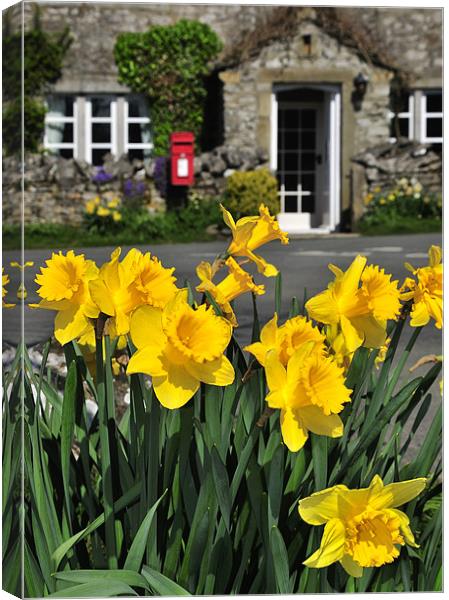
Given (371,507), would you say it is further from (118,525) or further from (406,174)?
(406,174)

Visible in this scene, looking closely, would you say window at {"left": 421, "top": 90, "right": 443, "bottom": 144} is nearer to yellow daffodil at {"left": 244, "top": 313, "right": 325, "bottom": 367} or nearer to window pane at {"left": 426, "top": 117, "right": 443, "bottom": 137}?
window pane at {"left": 426, "top": 117, "right": 443, "bottom": 137}

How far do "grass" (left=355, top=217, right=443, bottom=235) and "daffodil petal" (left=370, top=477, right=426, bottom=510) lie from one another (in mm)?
736

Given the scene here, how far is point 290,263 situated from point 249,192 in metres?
0.18

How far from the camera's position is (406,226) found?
1.98m

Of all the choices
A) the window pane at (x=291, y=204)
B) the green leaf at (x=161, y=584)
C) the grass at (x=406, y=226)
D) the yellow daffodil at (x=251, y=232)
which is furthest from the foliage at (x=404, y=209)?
the green leaf at (x=161, y=584)

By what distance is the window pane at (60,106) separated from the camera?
2006 millimetres

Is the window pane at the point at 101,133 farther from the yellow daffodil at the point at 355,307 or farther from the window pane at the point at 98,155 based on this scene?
the yellow daffodil at the point at 355,307

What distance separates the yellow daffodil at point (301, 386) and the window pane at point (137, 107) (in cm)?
105

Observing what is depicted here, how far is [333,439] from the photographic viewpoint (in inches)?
53.5

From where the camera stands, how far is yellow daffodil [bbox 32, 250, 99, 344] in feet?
4.33

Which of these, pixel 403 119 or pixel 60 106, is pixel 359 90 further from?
pixel 60 106

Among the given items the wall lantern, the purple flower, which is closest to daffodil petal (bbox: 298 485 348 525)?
the purple flower

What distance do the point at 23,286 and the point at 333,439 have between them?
64 cm

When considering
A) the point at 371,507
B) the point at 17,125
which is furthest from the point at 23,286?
the point at 371,507
